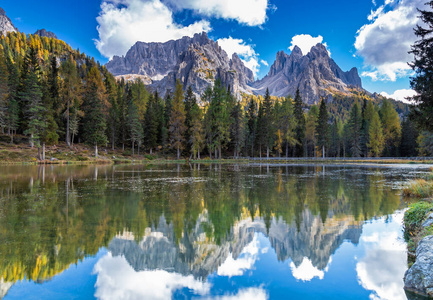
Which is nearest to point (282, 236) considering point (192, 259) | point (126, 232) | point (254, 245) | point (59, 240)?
point (254, 245)

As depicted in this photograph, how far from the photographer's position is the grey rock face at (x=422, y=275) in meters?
4.74

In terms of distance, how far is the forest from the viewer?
52500 millimetres

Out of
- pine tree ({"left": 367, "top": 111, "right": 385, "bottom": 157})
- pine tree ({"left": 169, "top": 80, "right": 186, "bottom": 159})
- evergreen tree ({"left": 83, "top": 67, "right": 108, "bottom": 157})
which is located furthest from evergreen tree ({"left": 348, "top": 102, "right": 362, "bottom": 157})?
evergreen tree ({"left": 83, "top": 67, "right": 108, "bottom": 157})

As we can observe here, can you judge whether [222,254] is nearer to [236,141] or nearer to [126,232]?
[126,232]

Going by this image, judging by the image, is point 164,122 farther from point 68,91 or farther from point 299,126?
point 299,126

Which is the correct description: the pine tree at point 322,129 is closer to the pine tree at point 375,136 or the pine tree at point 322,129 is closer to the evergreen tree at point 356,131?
the evergreen tree at point 356,131

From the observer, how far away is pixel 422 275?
4.91 metres

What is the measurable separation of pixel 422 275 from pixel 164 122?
70525 mm

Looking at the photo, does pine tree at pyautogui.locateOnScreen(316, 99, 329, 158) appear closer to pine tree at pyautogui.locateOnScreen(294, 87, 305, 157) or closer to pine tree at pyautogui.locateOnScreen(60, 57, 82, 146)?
pine tree at pyautogui.locateOnScreen(294, 87, 305, 157)

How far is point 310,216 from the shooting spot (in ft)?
34.6

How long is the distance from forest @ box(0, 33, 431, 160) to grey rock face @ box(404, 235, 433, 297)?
51.0 meters

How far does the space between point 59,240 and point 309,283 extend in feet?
22.4

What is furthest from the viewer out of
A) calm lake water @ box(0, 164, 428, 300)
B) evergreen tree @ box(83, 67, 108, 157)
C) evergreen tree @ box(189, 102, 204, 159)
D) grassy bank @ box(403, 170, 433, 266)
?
evergreen tree @ box(189, 102, 204, 159)

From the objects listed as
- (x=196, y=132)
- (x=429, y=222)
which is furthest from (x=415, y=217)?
(x=196, y=132)
